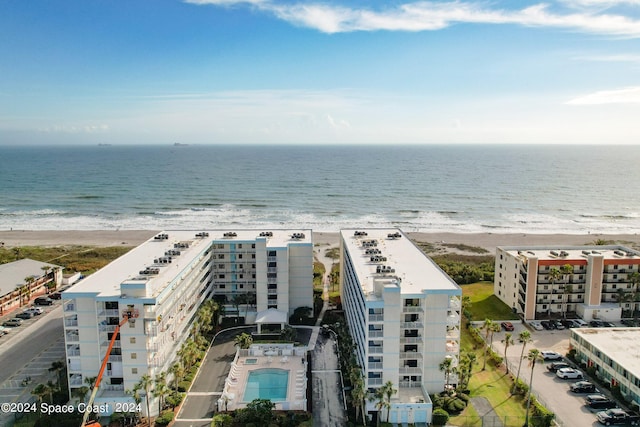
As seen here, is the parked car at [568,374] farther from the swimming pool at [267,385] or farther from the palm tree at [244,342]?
the palm tree at [244,342]

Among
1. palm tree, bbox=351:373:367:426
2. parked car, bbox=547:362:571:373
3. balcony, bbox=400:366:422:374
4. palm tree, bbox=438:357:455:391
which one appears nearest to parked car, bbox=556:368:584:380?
parked car, bbox=547:362:571:373

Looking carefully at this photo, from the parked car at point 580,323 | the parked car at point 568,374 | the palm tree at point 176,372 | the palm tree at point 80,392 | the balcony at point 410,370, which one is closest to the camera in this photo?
the palm tree at point 80,392

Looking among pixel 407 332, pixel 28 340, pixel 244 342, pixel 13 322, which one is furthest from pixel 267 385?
pixel 13 322

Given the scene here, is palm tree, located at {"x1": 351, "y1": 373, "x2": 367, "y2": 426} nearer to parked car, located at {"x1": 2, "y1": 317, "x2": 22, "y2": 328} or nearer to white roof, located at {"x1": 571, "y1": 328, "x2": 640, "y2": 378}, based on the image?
white roof, located at {"x1": 571, "y1": 328, "x2": 640, "y2": 378}

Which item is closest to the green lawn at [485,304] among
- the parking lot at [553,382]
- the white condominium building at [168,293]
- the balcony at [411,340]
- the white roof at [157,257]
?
the parking lot at [553,382]

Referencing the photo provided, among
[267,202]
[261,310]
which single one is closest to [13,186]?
[267,202]

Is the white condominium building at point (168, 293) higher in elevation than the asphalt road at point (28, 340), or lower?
higher

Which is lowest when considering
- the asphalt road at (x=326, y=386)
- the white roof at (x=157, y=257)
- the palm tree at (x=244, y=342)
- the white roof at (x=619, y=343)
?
the asphalt road at (x=326, y=386)
